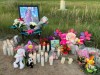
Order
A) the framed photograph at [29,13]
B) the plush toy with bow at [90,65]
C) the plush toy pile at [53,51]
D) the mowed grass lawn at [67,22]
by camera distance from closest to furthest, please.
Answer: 1. the plush toy with bow at [90,65]
2. the plush toy pile at [53,51]
3. the framed photograph at [29,13]
4. the mowed grass lawn at [67,22]

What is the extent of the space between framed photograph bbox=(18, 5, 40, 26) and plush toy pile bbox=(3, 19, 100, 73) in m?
0.32

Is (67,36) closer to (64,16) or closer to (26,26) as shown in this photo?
(26,26)

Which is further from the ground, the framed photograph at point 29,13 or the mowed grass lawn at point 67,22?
the framed photograph at point 29,13

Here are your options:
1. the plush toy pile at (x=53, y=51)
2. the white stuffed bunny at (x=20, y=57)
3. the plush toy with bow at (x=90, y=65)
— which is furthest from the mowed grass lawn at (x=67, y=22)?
the white stuffed bunny at (x=20, y=57)

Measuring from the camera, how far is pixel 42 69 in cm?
517

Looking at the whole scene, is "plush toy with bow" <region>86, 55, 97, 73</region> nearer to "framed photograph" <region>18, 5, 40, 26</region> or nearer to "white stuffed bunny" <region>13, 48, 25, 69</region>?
"white stuffed bunny" <region>13, 48, 25, 69</region>

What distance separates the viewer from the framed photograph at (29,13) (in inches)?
257

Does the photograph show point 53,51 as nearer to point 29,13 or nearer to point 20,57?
point 20,57

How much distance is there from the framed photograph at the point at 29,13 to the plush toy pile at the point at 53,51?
12.7 inches

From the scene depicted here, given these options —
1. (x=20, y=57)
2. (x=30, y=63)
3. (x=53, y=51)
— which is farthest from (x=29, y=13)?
(x=30, y=63)

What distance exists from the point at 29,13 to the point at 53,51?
1236mm

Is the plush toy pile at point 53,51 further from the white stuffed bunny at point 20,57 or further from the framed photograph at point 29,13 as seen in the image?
the framed photograph at point 29,13

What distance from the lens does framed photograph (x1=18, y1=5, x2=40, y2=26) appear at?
6.52 meters

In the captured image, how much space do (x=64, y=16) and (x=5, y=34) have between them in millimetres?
2458
